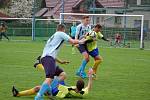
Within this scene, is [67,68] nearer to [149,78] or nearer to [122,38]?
[149,78]

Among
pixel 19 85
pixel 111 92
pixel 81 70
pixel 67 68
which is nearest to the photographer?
pixel 111 92

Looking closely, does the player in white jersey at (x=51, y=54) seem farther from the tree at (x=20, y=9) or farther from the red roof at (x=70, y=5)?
the tree at (x=20, y=9)

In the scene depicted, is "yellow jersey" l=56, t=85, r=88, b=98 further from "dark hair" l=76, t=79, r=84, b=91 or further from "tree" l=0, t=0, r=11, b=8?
"tree" l=0, t=0, r=11, b=8

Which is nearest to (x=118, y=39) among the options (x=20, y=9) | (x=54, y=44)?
(x=54, y=44)

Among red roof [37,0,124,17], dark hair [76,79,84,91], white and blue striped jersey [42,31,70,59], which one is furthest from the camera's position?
red roof [37,0,124,17]

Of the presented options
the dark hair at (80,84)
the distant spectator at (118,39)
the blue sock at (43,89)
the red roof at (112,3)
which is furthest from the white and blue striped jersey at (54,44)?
the red roof at (112,3)

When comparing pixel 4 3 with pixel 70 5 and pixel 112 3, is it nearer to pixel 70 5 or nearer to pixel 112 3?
pixel 70 5

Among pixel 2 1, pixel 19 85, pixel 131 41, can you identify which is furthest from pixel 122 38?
pixel 2 1

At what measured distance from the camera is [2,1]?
83.7m

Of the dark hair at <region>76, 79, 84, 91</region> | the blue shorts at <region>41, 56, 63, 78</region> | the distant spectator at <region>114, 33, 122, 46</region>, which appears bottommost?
the distant spectator at <region>114, 33, 122, 46</region>

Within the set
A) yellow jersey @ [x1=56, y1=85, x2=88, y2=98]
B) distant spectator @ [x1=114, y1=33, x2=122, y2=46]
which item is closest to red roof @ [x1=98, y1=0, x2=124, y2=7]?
distant spectator @ [x1=114, y1=33, x2=122, y2=46]

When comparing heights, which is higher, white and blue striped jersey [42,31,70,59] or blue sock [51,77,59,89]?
white and blue striped jersey [42,31,70,59]

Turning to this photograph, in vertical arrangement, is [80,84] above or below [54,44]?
below

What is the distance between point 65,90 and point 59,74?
537mm
